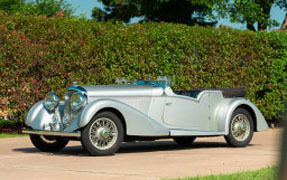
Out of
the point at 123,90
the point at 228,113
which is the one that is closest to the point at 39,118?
the point at 123,90

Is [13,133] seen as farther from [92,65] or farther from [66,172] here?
[66,172]

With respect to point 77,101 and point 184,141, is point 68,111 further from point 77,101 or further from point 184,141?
point 184,141

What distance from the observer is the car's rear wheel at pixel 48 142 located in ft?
28.0

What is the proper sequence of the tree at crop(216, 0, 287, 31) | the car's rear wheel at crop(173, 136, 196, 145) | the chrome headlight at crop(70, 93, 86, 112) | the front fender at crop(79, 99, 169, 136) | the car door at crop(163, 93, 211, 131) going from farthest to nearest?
the tree at crop(216, 0, 287, 31) → the car's rear wheel at crop(173, 136, 196, 145) → the car door at crop(163, 93, 211, 131) → the chrome headlight at crop(70, 93, 86, 112) → the front fender at crop(79, 99, 169, 136)

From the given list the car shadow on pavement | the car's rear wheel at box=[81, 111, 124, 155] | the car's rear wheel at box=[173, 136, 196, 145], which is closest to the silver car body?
the car's rear wheel at box=[81, 111, 124, 155]

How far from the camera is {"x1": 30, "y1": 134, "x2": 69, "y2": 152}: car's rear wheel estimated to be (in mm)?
8539

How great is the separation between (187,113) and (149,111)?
82 cm

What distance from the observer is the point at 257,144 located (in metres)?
9.93

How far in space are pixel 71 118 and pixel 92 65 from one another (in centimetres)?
541

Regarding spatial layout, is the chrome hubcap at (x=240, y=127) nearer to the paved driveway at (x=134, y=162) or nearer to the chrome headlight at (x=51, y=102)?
the paved driveway at (x=134, y=162)

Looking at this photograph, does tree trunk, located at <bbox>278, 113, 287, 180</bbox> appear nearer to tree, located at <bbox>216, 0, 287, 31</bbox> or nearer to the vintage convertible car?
the vintage convertible car

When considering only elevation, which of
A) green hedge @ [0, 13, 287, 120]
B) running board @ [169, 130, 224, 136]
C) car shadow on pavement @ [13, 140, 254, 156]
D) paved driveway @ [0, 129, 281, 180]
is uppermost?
green hedge @ [0, 13, 287, 120]

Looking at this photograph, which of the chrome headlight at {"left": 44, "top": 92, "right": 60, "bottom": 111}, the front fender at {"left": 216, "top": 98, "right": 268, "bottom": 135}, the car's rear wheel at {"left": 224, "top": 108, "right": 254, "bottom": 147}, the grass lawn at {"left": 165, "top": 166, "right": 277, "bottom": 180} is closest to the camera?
the grass lawn at {"left": 165, "top": 166, "right": 277, "bottom": 180}

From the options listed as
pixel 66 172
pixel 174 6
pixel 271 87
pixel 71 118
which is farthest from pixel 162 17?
pixel 66 172
